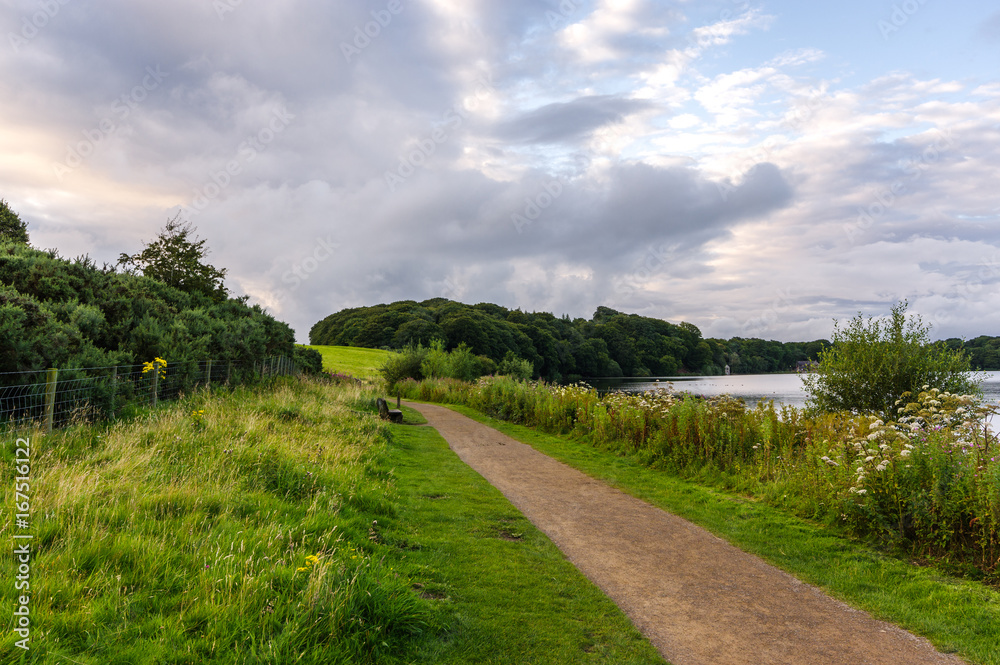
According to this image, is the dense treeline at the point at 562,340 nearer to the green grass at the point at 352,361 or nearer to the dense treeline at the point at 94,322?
the green grass at the point at 352,361

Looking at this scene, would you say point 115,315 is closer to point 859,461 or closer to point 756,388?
point 859,461

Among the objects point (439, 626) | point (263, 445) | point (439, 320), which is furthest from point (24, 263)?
point (439, 320)

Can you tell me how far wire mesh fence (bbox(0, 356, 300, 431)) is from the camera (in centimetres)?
781

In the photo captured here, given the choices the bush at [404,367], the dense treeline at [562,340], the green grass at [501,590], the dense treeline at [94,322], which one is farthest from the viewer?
the dense treeline at [562,340]

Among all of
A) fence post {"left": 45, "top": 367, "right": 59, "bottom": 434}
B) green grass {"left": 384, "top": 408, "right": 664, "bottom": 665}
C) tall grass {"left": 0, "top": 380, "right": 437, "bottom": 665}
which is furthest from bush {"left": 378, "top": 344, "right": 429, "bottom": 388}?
tall grass {"left": 0, "top": 380, "right": 437, "bottom": 665}

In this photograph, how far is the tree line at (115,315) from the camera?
345 inches

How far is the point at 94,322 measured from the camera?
421 inches

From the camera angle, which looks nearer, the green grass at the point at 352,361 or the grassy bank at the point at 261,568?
the grassy bank at the point at 261,568

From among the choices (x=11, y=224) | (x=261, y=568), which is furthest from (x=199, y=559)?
(x=11, y=224)

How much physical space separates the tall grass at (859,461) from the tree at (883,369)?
724cm

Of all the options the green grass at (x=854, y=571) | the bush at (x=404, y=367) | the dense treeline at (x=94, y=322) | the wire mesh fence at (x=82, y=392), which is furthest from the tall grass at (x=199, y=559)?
the bush at (x=404, y=367)

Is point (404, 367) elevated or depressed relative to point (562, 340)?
depressed

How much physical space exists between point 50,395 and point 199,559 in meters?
5.28

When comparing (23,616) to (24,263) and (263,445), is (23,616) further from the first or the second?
(24,263)
